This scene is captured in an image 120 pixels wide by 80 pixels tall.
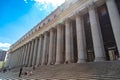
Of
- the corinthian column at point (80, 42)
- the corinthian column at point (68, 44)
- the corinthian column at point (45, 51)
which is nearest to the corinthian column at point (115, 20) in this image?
the corinthian column at point (80, 42)

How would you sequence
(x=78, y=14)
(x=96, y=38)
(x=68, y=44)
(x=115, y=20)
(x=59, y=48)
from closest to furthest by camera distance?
(x=115, y=20) < (x=96, y=38) < (x=78, y=14) < (x=68, y=44) < (x=59, y=48)

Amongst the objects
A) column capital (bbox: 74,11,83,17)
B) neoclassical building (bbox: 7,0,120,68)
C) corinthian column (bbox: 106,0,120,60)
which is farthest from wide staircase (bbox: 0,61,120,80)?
column capital (bbox: 74,11,83,17)

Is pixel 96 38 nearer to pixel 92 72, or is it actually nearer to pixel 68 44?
pixel 68 44

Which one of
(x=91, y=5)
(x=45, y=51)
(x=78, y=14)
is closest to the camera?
(x=91, y=5)

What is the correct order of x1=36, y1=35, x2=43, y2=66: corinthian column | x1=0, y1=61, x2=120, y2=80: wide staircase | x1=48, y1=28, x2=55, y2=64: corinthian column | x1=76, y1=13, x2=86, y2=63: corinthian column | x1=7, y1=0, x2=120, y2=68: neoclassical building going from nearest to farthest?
x1=0, y1=61, x2=120, y2=80: wide staircase
x1=7, y1=0, x2=120, y2=68: neoclassical building
x1=76, y1=13, x2=86, y2=63: corinthian column
x1=48, y1=28, x2=55, y2=64: corinthian column
x1=36, y1=35, x2=43, y2=66: corinthian column

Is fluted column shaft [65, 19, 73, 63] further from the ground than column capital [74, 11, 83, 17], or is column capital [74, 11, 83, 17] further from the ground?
column capital [74, 11, 83, 17]

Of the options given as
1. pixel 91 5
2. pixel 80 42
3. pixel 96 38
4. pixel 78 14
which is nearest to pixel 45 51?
pixel 80 42

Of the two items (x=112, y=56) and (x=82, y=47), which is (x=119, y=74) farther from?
(x=112, y=56)

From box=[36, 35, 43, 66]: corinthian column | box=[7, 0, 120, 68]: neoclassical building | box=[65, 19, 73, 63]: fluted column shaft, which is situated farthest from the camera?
box=[36, 35, 43, 66]: corinthian column

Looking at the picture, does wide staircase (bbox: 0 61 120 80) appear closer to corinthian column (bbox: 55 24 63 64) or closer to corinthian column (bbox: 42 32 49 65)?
corinthian column (bbox: 55 24 63 64)

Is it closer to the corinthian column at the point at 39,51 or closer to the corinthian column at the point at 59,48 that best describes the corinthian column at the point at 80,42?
the corinthian column at the point at 59,48

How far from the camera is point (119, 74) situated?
8922mm

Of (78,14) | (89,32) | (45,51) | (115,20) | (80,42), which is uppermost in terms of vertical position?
(78,14)

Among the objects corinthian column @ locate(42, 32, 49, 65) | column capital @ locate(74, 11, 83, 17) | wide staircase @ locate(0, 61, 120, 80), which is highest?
column capital @ locate(74, 11, 83, 17)
